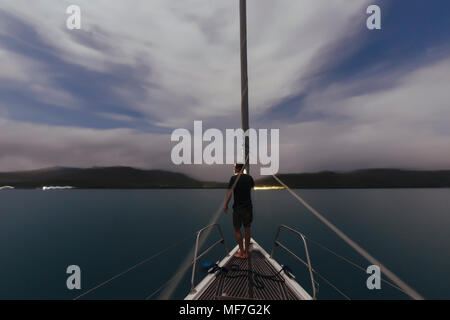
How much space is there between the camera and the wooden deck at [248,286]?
10.9 feet

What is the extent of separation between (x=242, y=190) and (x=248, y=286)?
197 cm

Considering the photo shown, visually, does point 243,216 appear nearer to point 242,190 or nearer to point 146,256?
point 242,190

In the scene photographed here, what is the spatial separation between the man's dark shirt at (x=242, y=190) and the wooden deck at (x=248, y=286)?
1255 mm

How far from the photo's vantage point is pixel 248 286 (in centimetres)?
362

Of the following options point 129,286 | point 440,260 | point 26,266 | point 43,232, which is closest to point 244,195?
point 129,286

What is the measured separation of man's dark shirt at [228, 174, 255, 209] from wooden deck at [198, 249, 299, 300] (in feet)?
4.12

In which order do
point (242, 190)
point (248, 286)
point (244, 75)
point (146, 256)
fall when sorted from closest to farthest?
point (248, 286) → point (244, 75) → point (242, 190) → point (146, 256)

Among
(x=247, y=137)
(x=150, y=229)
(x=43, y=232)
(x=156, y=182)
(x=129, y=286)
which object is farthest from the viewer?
Result: (x=156, y=182)

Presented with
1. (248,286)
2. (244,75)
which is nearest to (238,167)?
(244,75)

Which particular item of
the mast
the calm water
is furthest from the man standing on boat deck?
the calm water

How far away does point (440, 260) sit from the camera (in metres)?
11.8

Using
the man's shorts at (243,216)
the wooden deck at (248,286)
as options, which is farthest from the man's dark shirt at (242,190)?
the wooden deck at (248,286)
